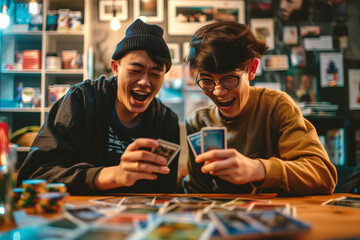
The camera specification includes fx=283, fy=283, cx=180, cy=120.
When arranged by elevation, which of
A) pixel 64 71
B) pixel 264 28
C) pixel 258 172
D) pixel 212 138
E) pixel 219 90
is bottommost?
pixel 258 172

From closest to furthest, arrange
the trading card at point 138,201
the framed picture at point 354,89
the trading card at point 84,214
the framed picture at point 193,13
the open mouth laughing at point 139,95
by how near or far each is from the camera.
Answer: the trading card at point 84,214 < the trading card at point 138,201 < the open mouth laughing at point 139,95 < the framed picture at point 354,89 < the framed picture at point 193,13

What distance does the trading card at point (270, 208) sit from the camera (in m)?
0.95

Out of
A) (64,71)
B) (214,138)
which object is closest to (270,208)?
(214,138)

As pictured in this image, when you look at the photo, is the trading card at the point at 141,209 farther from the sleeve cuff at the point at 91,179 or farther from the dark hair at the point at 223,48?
the dark hair at the point at 223,48

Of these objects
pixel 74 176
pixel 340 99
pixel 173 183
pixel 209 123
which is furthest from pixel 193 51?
pixel 340 99

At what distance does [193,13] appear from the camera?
174 inches

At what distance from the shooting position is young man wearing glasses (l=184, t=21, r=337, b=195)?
50.7 inches

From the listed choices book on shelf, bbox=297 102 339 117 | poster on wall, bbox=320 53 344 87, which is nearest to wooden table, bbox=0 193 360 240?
book on shelf, bbox=297 102 339 117

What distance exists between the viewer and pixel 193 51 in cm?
168

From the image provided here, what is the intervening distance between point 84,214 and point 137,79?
916 millimetres

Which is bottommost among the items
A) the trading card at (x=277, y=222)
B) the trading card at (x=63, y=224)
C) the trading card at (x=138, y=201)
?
the trading card at (x=138, y=201)

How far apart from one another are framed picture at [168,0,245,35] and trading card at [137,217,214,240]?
157 inches

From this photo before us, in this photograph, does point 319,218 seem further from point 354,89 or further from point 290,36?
point 354,89

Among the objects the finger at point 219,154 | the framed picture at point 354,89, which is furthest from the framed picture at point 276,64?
the finger at point 219,154
